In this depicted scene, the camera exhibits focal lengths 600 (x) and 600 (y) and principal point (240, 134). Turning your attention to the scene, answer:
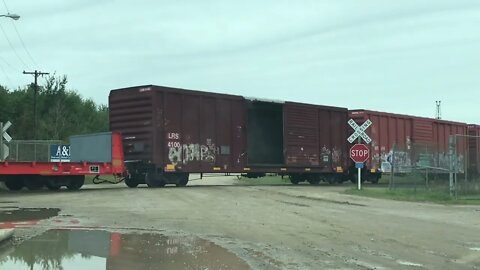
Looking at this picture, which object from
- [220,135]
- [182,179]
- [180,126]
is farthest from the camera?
[220,135]

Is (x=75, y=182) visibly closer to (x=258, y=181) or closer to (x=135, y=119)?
(x=135, y=119)

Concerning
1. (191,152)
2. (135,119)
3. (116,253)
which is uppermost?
(135,119)

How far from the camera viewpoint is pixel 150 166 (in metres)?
24.5

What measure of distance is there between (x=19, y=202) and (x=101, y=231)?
7876mm

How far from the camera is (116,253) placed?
880cm

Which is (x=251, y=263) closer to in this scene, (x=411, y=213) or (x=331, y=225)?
(x=331, y=225)

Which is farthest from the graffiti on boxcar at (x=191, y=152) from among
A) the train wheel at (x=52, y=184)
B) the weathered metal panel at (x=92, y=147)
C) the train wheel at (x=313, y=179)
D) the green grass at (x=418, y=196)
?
the train wheel at (x=313, y=179)

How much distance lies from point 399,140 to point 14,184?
21119mm

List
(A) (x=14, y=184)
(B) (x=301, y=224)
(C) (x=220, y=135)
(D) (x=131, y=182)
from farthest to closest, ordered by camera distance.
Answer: (C) (x=220, y=135)
(D) (x=131, y=182)
(A) (x=14, y=184)
(B) (x=301, y=224)

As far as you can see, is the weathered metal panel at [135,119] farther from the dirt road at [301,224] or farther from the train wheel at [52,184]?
the dirt road at [301,224]

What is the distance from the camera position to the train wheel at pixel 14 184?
23125 mm

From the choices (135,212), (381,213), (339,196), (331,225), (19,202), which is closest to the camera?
(331,225)

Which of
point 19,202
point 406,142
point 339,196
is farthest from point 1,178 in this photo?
point 406,142

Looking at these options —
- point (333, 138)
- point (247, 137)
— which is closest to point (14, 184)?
point (247, 137)
